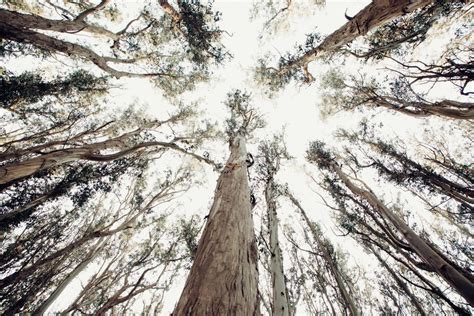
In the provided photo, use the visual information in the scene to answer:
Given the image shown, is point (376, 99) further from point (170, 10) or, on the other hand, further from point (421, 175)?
point (170, 10)

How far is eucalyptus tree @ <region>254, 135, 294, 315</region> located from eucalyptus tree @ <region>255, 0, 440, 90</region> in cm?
314

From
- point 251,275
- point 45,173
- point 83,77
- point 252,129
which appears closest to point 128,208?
point 45,173

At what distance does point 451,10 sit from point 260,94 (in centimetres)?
675

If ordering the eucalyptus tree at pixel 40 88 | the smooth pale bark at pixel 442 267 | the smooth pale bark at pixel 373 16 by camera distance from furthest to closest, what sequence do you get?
the eucalyptus tree at pixel 40 88
the smooth pale bark at pixel 373 16
the smooth pale bark at pixel 442 267

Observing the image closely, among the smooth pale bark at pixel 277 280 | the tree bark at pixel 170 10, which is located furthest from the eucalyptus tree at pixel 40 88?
the smooth pale bark at pixel 277 280

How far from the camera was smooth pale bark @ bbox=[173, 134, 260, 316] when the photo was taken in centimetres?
101

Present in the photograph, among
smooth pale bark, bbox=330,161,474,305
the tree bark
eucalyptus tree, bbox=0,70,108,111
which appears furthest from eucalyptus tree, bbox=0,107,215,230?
smooth pale bark, bbox=330,161,474,305

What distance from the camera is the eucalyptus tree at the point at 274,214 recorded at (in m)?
4.41

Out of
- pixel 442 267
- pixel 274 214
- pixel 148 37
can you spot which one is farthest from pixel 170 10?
pixel 442 267

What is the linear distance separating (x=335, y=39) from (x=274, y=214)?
523 centimetres

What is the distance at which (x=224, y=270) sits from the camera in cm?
121

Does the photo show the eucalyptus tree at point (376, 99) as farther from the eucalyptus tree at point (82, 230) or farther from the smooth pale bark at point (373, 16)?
the eucalyptus tree at point (82, 230)

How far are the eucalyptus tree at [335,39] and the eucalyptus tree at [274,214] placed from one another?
3.14 m

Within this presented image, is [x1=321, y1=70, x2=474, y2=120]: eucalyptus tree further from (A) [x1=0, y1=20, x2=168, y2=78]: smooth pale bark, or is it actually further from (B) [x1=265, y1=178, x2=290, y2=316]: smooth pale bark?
(A) [x1=0, y1=20, x2=168, y2=78]: smooth pale bark
